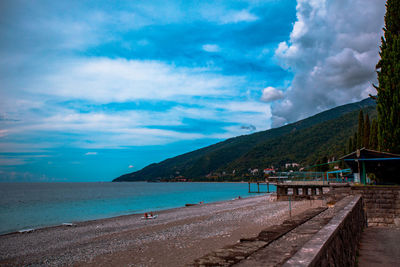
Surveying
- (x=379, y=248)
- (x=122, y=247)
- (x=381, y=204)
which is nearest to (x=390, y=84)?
(x=381, y=204)

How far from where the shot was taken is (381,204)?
50.8 feet

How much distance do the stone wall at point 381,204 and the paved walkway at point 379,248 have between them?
288 centimetres

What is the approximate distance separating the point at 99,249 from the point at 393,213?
15489 mm

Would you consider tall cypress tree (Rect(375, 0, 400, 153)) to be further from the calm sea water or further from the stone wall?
the calm sea water

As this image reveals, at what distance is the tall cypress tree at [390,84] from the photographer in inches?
792

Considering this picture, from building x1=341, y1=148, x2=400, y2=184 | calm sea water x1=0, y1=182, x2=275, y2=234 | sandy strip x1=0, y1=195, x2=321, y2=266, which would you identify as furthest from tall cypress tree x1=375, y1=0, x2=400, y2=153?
calm sea water x1=0, y1=182, x2=275, y2=234

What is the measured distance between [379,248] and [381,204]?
24.4 feet

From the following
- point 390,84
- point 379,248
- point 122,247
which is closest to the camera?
point 379,248

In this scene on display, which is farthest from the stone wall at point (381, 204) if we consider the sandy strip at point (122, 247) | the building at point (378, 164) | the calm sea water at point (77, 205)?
the calm sea water at point (77, 205)

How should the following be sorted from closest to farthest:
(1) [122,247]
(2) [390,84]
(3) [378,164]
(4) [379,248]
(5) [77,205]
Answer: (4) [379,248]
(1) [122,247]
(3) [378,164]
(2) [390,84]
(5) [77,205]

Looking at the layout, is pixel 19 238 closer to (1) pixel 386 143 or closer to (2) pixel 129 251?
(2) pixel 129 251

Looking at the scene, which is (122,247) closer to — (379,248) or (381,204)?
(379,248)

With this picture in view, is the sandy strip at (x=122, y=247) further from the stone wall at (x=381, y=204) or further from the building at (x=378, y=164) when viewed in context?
the building at (x=378, y=164)

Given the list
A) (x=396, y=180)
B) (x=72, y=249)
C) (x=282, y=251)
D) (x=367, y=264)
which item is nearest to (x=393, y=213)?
(x=396, y=180)
